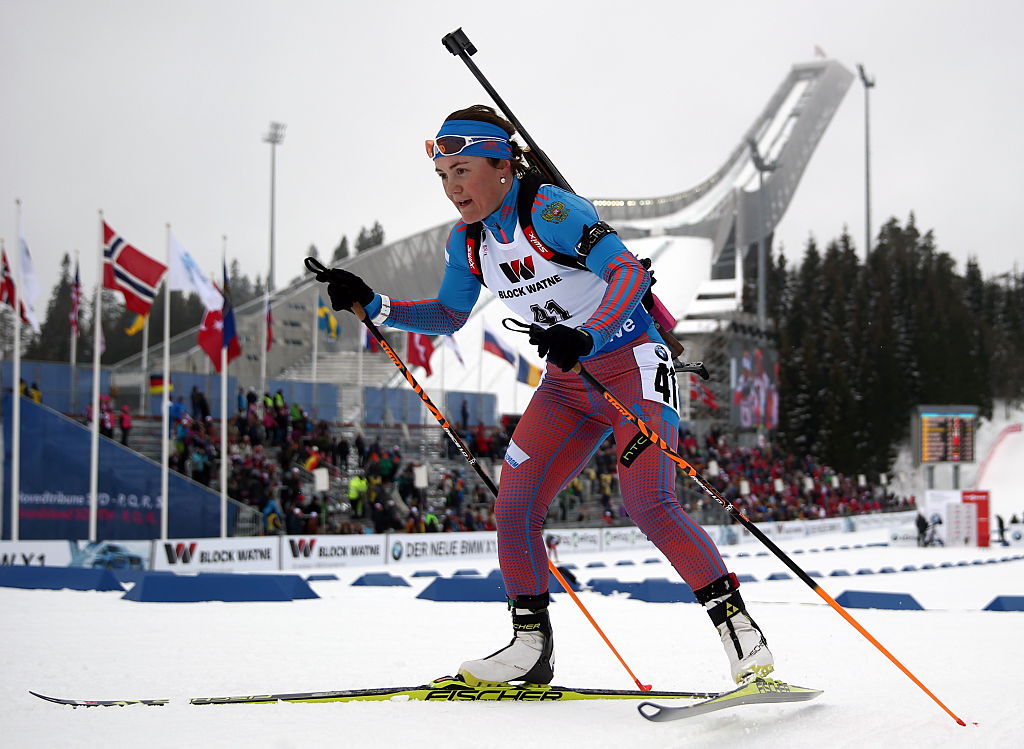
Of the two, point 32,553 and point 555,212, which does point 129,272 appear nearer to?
point 32,553

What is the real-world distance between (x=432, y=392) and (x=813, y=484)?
1957cm

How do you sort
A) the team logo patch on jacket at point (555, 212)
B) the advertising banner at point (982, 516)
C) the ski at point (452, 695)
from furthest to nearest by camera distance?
the advertising banner at point (982, 516) < the team logo patch on jacket at point (555, 212) < the ski at point (452, 695)

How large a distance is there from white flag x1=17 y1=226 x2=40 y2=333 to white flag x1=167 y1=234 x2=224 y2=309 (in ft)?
6.63

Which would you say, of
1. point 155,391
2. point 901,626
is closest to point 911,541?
point 155,391

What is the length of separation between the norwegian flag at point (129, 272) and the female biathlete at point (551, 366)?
13.6 m

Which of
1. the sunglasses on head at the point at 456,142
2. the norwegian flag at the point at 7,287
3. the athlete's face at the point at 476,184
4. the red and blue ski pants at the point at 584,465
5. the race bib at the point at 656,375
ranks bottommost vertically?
the red and blue ski pants at the point at 584,465

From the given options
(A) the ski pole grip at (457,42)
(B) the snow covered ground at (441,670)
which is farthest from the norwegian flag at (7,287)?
(A) the ski pole grip at (457,42)

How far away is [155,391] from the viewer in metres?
20.7

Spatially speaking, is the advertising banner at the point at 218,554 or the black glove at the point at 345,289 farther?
the advertising banner at the point at 218,554

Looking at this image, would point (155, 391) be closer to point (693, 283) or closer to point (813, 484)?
point (813, 484)

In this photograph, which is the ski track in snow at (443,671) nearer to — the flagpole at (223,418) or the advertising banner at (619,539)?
the flagpole at (223,418)

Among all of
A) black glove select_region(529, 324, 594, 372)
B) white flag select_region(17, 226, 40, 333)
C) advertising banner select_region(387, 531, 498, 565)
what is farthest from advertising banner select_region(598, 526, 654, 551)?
black glove select_region(529, 324, 594, 372)

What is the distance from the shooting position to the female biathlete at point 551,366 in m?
3.33

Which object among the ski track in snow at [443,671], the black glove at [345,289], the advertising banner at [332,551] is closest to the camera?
the ski track in snow at [443,671]
